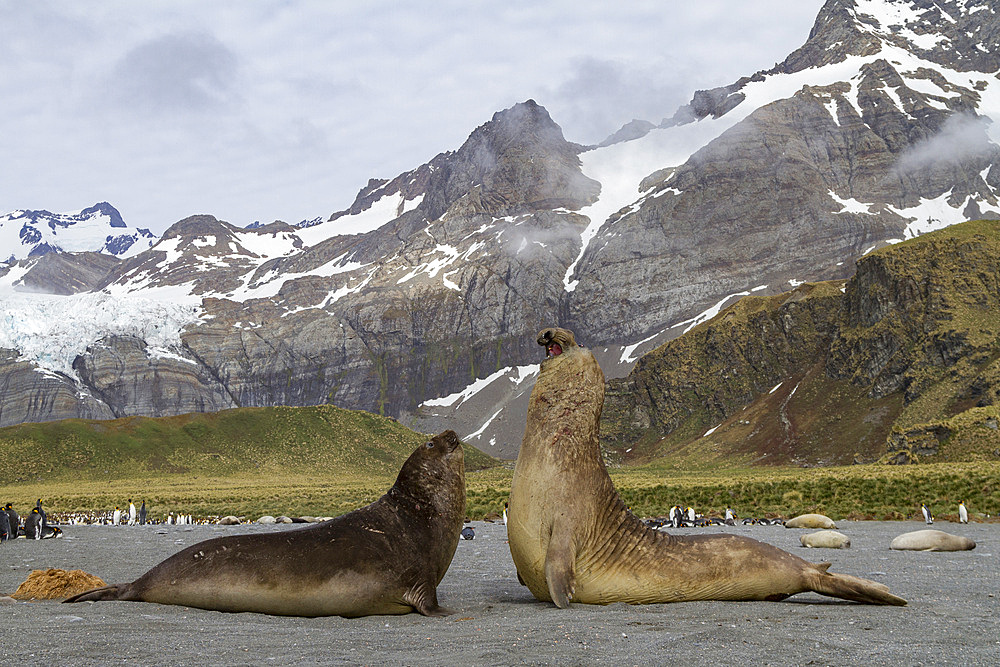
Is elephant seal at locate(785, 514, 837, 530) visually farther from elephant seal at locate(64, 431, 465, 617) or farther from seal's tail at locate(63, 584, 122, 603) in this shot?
seal's tail at locate(63, 584, 122, 603)

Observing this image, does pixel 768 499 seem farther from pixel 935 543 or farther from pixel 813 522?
pixel 935 543

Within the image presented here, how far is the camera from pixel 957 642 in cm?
633

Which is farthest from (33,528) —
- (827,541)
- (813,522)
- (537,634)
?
(813,522)

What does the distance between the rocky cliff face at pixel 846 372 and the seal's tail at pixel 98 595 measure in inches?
2734

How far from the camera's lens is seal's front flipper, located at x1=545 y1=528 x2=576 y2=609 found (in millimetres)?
8227

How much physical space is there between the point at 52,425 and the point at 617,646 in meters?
120

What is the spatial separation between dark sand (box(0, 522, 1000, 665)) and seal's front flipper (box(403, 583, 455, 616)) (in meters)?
0.15

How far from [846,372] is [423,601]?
440 ft

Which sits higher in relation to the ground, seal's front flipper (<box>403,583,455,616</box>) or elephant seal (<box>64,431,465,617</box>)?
elephant seal (<box>64,431,465,617</box>)

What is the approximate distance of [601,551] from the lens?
868 cm

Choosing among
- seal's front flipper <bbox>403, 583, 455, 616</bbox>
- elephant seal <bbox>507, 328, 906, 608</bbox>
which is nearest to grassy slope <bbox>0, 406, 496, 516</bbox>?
seal's front flipper <bbox>403, 583, 455, 616</bbox>

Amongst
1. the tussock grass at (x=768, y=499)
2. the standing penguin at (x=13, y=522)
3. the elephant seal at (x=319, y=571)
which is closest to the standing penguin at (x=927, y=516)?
the tussock grass at (x=768, y=499)

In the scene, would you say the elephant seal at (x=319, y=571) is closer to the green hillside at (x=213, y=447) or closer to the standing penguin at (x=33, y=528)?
the standing penguin at (x=33, y=528)

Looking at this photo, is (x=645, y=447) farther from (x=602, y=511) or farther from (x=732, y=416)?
(x=602, y=511)
